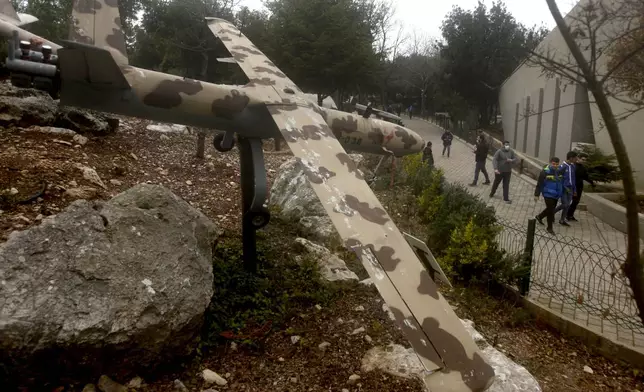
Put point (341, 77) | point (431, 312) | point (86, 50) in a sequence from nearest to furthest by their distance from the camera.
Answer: point (431, 312) < point (86, 50) < point (341, 77)

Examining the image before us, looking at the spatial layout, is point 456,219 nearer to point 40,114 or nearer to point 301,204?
point 301,204

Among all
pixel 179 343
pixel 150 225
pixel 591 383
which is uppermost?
pixel 150 225

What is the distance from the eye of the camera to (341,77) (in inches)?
905

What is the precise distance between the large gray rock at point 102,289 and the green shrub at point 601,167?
1292 centimetres

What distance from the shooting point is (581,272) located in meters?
7.92

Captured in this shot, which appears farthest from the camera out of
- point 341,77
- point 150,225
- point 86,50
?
point 341,77

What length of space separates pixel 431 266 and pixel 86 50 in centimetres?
391

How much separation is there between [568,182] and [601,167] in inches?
173

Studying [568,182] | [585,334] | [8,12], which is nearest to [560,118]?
[568,182]

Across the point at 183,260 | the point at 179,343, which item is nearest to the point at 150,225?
the point at 183,260

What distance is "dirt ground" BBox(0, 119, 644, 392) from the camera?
181 inches

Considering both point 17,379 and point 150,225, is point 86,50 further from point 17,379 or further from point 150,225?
point 17,379

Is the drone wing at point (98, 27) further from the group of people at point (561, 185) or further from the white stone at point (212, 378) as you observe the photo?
the group of people at point (561, 185)

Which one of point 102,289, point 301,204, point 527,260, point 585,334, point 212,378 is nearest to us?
point 102,289
